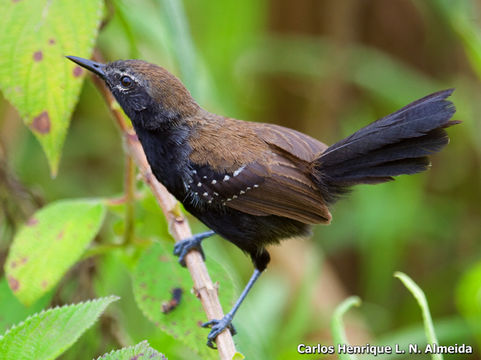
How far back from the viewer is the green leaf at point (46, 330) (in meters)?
1.46

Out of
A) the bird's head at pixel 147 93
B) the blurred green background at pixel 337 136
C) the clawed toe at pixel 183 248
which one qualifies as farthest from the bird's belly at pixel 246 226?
the blurred green background at pixel 337 136

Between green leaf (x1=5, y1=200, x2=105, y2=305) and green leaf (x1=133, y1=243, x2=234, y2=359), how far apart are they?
0.23 m

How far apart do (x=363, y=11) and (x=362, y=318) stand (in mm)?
2818

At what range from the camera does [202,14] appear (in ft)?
16.1

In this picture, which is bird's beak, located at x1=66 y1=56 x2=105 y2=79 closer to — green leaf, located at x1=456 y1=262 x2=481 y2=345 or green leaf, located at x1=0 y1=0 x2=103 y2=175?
green leaf, located at x1=0 y1=0 x2=103 y2=175

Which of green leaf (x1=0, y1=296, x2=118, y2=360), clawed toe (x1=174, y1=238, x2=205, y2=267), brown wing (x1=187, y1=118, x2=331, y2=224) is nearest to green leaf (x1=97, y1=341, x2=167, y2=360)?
green leaf (x1=0, y1=296, x2=118, y2=360)

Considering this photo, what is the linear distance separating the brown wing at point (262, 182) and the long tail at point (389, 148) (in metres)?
0.11

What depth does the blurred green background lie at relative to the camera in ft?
12.6

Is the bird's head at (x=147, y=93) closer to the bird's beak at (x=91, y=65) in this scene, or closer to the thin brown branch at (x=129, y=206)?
the bird's beak at (x=91, y=65)

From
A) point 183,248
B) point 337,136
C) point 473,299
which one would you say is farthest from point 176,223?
point 337,136

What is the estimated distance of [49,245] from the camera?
2053 millimetres

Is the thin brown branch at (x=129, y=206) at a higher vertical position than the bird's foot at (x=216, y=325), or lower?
higher

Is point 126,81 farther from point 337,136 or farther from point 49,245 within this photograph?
point 337,136

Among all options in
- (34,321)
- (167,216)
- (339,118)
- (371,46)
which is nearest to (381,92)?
(339,118)
